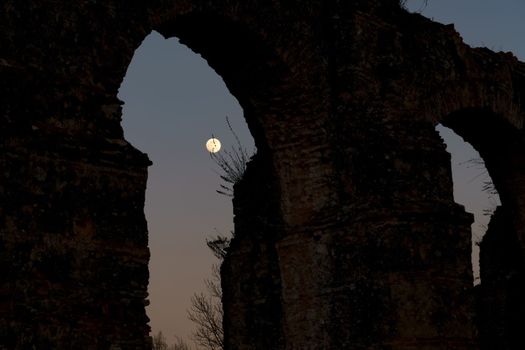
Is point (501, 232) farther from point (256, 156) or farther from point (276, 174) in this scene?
point (276, 174)

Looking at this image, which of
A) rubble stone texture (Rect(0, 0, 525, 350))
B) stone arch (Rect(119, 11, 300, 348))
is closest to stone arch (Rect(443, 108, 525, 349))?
rubble stone texture (Rect(0, 0, 525, 350))

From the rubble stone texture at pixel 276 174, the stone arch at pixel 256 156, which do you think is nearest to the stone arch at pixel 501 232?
the rubble stone texture at pixel 276 174

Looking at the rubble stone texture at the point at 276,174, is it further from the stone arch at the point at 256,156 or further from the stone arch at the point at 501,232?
the stone arch at the point at 501,232

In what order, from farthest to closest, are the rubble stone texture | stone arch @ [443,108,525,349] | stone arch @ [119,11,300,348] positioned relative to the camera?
stone arch @ [443,108,525,349] < stone arch @ [119,11,300,348] < the rubble stone texture

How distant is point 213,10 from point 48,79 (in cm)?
178

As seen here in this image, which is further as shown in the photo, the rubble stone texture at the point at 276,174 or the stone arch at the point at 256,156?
the stone arch at the point at 256,156

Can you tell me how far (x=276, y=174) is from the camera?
811cm

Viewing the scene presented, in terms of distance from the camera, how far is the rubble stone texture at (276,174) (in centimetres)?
565

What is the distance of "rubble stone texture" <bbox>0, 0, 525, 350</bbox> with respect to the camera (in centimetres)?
565

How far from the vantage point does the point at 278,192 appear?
26.7ft

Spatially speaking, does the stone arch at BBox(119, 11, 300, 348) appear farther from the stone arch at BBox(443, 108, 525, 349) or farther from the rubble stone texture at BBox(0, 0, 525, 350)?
the stone arch at BBox(443, 108, 525, 349)

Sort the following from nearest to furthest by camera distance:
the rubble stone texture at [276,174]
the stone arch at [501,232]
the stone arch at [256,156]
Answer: the rubble stone texture at [276,174] < the stone arch at [256,156] < the stone arch at [501,232]

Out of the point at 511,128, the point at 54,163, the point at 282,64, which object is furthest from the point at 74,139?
the point at 511,128

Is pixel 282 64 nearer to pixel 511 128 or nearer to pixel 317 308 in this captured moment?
pixel 317 308
